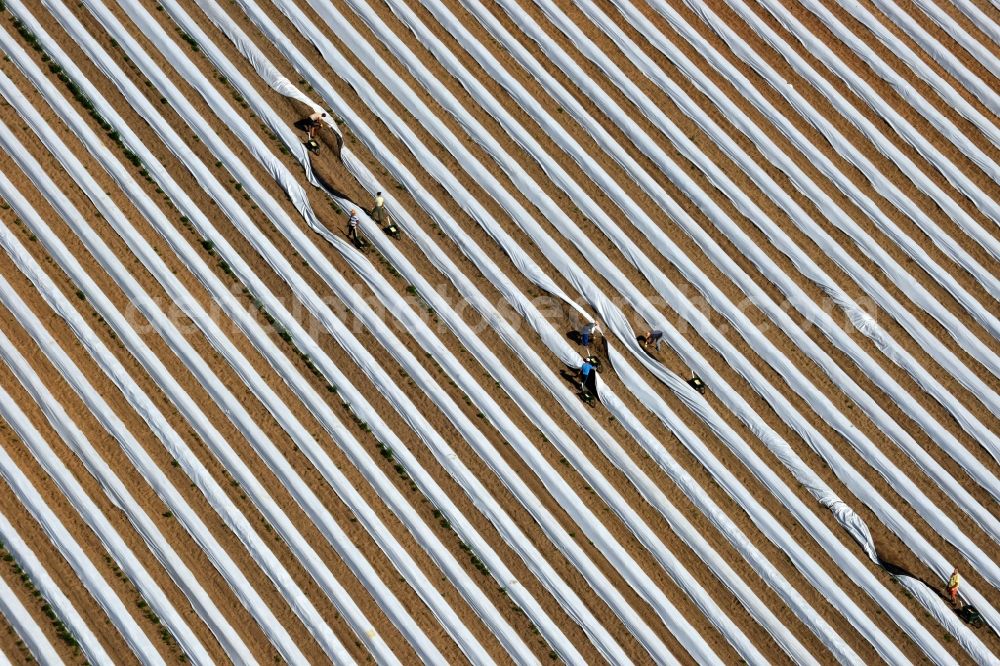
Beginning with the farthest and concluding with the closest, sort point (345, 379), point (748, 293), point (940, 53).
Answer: point (940, 53)
point (748, 293)
point (345, 379)

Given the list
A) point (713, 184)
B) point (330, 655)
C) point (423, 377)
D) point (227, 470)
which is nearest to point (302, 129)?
point (423, 377)

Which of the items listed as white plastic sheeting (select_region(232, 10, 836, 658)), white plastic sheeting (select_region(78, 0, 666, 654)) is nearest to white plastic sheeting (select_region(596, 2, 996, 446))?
white plastic sheeting (select_region(232, 10, 836, 658))

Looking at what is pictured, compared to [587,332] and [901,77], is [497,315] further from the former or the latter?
[901,77]

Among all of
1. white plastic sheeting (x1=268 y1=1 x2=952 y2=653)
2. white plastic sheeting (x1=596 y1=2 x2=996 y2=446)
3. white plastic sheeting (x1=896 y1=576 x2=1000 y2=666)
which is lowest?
white plastic sheeting (x1=896 y1=576 x2=1000 y2=666)

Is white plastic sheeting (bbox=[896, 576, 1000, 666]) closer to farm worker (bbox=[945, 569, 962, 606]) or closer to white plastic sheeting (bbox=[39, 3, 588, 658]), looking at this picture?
farm worker (bbox=[945, 569, 962, 606])

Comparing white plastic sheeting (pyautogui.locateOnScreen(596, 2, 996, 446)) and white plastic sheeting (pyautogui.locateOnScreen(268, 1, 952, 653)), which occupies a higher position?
white plastic sheeting (pyautogui.locateOnScreen(268, 1, 952, 653))

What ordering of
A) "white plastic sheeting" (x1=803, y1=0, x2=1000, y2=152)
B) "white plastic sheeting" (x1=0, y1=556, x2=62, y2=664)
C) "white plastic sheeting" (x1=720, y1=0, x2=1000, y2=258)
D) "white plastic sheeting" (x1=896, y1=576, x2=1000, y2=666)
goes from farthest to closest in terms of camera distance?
"white plastic sheeting" (x1=803, y1=0, x2=1000, y2=152) → "white plastic sheeting" (x1=720, y1=0, x2=1000, y2=258) → "white plastic sheeting" (x1=896, y1=576, x2=1000, y2=666) → "white plastic sheeting" (x1=0, y1=556, x2=62, y2=664)

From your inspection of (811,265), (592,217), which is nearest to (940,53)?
(811,265)
